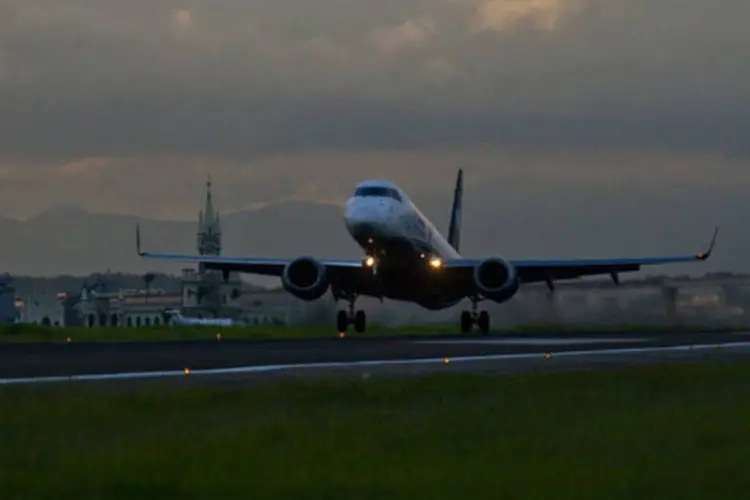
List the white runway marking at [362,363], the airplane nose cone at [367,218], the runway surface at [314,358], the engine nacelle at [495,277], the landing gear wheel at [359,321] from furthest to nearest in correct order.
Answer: the landing gear wheel at [359,321] < the engine nacelle at [495,277] < the airplane nose cone at [367,218] < the runway surface at [314,358] < the white runway marking at [362,363]

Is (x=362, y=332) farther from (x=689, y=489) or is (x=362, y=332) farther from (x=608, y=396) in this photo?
(x=689, y=489)

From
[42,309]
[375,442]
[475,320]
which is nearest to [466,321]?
[475,320]

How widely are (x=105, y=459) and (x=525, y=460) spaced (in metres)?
3.33

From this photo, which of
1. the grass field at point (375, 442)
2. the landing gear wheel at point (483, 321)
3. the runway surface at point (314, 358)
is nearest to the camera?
the grass field at point (375, 442)

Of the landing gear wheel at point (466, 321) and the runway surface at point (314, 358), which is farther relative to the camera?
the landing gear wheel at point (466, 321)

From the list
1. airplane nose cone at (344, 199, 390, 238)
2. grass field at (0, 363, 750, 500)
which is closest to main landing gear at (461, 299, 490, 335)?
airplane nose cone at (344, 199, 390, 238)

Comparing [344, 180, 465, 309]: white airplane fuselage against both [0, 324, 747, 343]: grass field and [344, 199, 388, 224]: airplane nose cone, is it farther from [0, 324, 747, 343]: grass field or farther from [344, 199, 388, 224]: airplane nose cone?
[0, 324, 747, 343]: grass field

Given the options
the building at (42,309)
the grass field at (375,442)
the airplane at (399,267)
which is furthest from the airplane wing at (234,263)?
the building at (42,309)

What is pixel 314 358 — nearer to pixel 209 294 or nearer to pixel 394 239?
pixel 394 239

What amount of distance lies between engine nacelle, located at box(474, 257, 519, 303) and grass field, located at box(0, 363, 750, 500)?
113 ft

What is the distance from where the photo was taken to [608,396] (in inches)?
693

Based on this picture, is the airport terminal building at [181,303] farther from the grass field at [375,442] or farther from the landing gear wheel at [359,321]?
the grass field at [375,442]

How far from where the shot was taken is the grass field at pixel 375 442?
9953 mm

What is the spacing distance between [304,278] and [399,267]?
3921 mm
